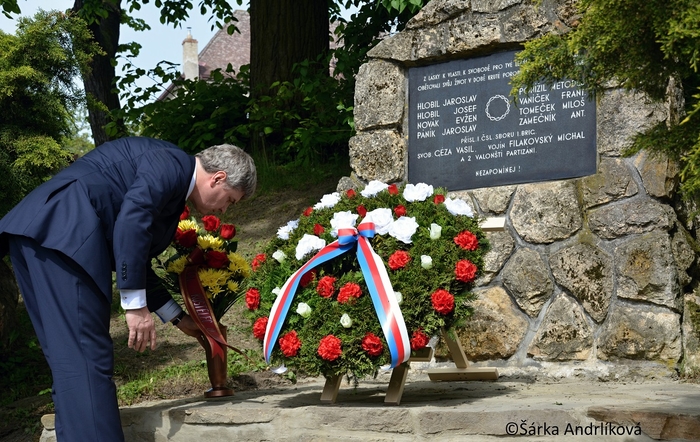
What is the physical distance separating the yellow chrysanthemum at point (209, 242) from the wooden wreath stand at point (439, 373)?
97 centimetres

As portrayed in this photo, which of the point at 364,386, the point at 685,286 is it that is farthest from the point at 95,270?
the point at 685,286

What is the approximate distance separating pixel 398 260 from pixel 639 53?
1636 millimetres

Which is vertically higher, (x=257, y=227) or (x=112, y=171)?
(x=112, y=171)

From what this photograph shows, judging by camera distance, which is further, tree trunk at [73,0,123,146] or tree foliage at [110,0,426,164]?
tree trunk at [73,0,123,146]

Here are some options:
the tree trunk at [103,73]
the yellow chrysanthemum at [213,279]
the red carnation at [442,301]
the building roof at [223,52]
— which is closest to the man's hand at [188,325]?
the yellow chrysanthemum at [213,279]

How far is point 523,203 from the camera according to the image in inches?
217

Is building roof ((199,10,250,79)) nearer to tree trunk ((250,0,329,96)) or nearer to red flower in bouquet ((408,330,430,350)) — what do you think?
tree trunk ((250,0,329,96))

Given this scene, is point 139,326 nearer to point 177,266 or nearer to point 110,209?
point 110,209

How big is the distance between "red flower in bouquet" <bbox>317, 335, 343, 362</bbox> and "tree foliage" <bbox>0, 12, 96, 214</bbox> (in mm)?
2674

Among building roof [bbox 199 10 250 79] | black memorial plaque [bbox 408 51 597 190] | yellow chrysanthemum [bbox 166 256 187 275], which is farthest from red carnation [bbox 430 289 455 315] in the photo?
building roof [bbox 199 10 250 79]

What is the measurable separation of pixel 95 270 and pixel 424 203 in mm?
1627

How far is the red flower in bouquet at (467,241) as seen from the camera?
4.03 metres

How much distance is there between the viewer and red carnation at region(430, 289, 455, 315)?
383 centimetres

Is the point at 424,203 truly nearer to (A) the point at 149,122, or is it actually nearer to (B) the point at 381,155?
(B) the point at 381,155
